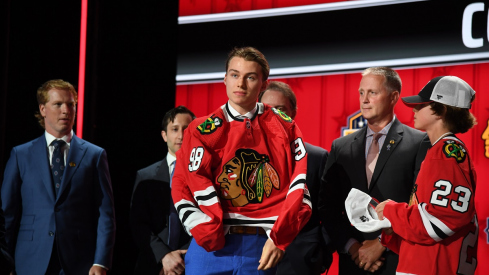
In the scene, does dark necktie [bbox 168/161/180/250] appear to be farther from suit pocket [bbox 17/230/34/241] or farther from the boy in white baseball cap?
the boy in white baseball cap

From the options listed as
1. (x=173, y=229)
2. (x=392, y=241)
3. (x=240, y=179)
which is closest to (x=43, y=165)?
(x=173, y=229)

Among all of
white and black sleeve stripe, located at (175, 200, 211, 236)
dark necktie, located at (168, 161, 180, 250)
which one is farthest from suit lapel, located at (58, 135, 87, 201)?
white and black sleeve stripe, located at (175, 200, 211, 236)

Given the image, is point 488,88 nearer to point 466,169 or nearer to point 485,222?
point 485,222

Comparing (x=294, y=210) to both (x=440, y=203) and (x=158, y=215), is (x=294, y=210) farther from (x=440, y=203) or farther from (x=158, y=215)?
(x=158, y=215)

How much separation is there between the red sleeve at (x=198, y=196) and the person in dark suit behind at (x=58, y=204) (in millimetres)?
1133

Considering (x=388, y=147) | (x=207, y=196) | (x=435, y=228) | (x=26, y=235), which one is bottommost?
(x=26, y=235)

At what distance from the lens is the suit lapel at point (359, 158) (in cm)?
299

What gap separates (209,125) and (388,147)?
1081 millimetres

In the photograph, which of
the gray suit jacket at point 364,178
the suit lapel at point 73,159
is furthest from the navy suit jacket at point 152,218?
the gray suit jacket at point 364,178

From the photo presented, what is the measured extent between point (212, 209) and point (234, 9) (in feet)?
8.17

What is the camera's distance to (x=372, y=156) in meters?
3.08

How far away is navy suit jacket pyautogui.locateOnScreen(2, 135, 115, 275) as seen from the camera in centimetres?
321

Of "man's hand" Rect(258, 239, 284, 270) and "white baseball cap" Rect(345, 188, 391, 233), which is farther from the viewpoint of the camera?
"white baseball cap" Rect(345, 188, 391, 233)

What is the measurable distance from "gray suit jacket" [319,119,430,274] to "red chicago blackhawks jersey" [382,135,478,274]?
0.46 m
